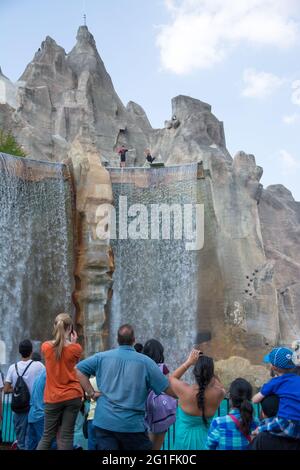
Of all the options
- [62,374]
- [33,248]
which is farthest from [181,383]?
[33,248]

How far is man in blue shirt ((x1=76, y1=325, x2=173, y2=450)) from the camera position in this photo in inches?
171

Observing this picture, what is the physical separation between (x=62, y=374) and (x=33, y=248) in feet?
33.6

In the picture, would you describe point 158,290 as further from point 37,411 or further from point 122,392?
point 122,392

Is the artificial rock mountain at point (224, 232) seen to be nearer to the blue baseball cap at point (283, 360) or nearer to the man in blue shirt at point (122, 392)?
the man in blue shirt at point (122, 392)

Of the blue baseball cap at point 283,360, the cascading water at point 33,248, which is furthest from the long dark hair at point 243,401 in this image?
the cascading water at point 33,248

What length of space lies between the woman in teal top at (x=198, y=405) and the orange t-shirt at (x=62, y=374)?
0.94 metres

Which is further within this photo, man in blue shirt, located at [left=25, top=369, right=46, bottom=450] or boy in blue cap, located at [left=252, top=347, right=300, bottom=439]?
man in blue shirt, located at [left=25, top=369, right=46, bottom=450]

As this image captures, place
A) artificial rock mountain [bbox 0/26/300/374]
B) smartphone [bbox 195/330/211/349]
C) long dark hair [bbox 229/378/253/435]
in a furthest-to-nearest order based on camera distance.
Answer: smartphone [bbox 195/330/211/349] → artificial rock mountain [bbox 0/26/300/374] → long dark hair [bbox 229/378/253/435]

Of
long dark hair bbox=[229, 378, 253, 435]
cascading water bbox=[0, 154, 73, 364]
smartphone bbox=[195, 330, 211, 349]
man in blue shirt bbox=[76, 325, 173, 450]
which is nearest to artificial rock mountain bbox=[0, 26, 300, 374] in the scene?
smartphone bbox=[195, 330, 211, 349]

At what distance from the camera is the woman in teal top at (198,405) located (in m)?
4.36

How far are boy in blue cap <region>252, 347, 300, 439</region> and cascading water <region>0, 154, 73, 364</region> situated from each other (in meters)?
10.9

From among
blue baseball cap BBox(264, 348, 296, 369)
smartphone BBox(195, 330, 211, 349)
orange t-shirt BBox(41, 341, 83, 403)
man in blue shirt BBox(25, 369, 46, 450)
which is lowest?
smartphone BBox(195, 330, 211, 349)

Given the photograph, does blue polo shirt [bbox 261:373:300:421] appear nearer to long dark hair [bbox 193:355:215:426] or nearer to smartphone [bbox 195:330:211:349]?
long dark hair [bbox 193:355:215:426]

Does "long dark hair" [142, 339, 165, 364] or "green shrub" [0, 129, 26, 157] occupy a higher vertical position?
"green shrub" [0, 129, 26, 157]
